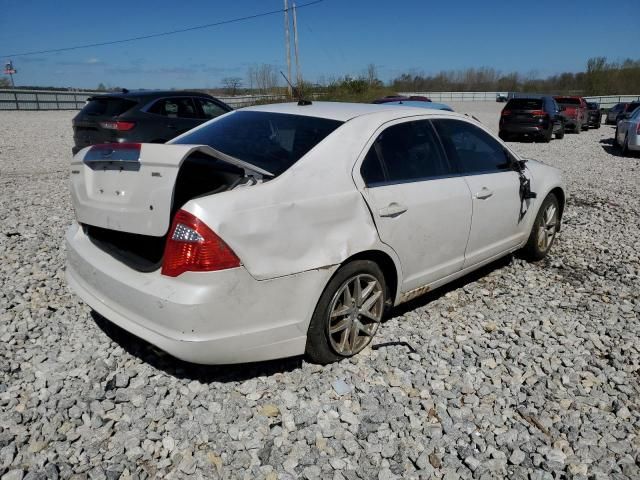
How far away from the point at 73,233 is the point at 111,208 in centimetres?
69

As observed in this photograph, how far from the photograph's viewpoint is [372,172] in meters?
3.12

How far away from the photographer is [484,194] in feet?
12.7

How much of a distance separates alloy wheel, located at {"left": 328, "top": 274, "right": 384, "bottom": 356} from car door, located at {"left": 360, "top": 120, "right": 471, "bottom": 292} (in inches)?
10.9

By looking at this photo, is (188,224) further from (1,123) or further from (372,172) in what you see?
(1,123)

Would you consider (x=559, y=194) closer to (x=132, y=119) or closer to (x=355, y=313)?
(x=355, y=313)

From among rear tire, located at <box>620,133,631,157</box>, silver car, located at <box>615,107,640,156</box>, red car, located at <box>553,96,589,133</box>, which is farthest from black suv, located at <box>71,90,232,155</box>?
red car, located at <box>553,96,589,133</box>

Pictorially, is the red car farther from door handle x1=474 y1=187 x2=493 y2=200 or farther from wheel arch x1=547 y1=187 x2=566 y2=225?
door handle x1=474 y1=187 x2=493 y2=200

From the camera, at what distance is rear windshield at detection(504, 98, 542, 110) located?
17.4 m

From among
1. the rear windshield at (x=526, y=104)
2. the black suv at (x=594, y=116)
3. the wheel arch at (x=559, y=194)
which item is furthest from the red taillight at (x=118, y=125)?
the black suv at (x=594, y=116)

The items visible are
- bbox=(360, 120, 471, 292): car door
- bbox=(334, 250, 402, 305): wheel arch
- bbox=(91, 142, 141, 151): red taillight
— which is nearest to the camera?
bbox=(91, 142, 141, 151): red taillight

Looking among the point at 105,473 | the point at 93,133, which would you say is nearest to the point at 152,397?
the point at 105,473

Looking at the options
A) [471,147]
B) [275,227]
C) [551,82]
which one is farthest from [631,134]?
[551,82]

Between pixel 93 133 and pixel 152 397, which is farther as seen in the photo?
pixel 93 133

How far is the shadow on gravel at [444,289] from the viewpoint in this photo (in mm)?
4027
